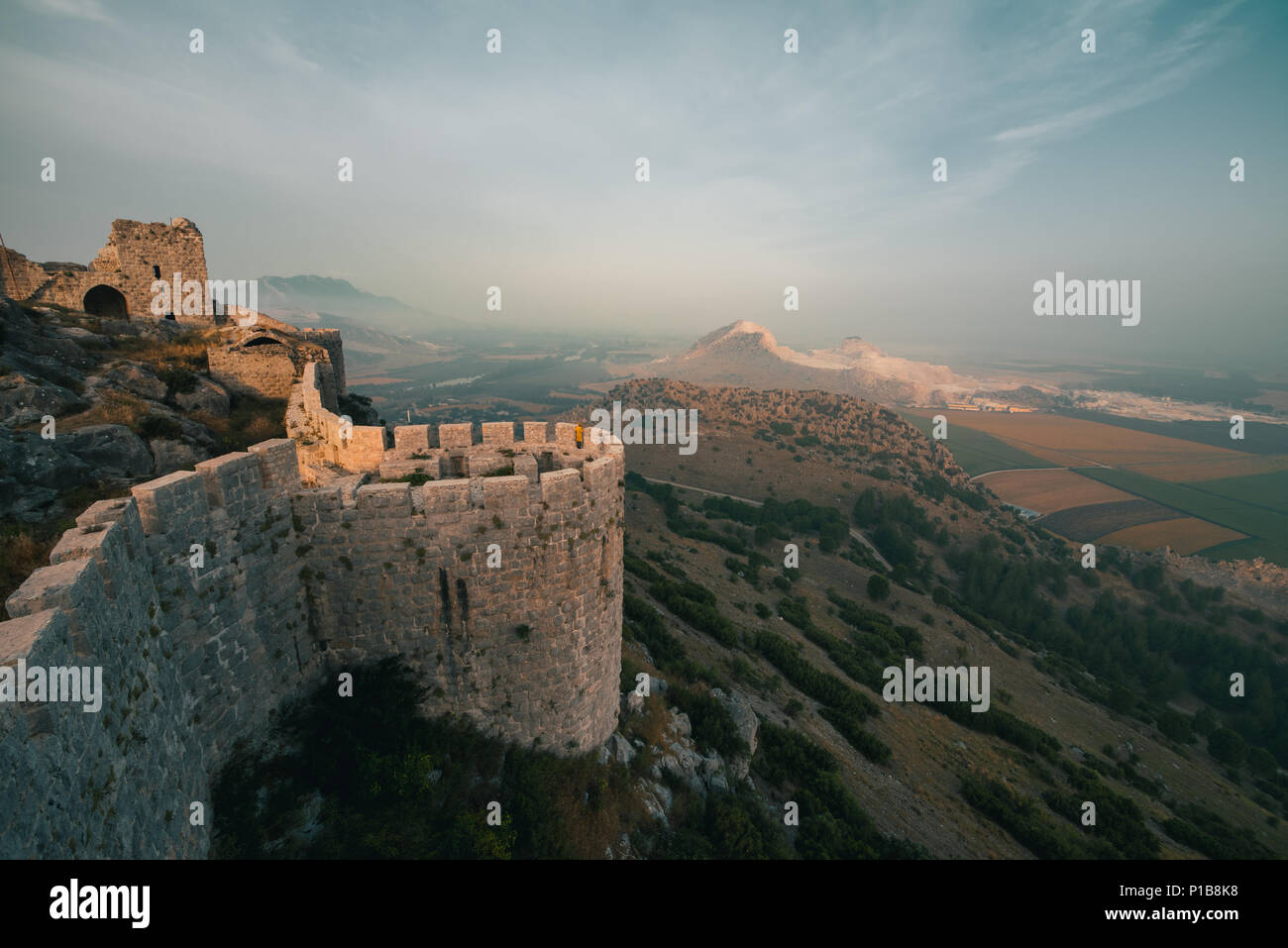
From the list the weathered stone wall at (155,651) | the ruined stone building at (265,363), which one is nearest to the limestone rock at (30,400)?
the ruined stone building at (265,363)

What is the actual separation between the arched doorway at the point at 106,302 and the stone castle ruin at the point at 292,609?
23.6 m

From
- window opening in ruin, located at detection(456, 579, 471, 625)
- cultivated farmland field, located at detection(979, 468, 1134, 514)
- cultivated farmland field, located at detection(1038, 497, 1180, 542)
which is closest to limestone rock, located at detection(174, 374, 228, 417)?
window opening in ruin, located at detection(456, 579, 471, 625)

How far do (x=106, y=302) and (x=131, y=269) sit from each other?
2.59 metres

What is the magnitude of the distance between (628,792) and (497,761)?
3508 millimetres

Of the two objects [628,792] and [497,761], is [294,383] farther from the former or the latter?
[628,792]

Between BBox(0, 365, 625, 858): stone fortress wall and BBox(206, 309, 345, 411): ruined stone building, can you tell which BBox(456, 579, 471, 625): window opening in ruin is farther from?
BBox(206, 309, 345, 411): ruined stone building

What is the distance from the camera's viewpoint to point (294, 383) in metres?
21.1

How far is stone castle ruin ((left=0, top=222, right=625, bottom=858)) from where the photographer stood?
4.44 meters

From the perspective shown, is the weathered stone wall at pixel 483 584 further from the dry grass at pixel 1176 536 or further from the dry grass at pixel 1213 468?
the dry grass at pixel 1213 468

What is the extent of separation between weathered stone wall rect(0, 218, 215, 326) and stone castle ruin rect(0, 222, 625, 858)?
22.3 meters

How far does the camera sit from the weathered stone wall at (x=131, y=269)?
2519cm

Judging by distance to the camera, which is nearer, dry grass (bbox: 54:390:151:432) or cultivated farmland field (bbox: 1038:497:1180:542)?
dry grass (bbox: 54:390:151:432)

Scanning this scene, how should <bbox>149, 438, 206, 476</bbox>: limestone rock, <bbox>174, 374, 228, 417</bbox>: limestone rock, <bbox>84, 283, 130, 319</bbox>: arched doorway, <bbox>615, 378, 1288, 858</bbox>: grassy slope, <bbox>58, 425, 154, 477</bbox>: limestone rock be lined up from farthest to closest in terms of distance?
1. <bbox>84, 283, 130, 319</bbox>: arched doorway
2. <bbox>615, 378, 1288, 858</bbox>: grassy slope
3. <bbox>174, 374, 228, 417</bbox>: limestone rock
4. <bbox>149, 438, 206, 476</bbox>: limestone rock
5. <bbox>58, 425, 154, 477</bbox>: limestone rock
